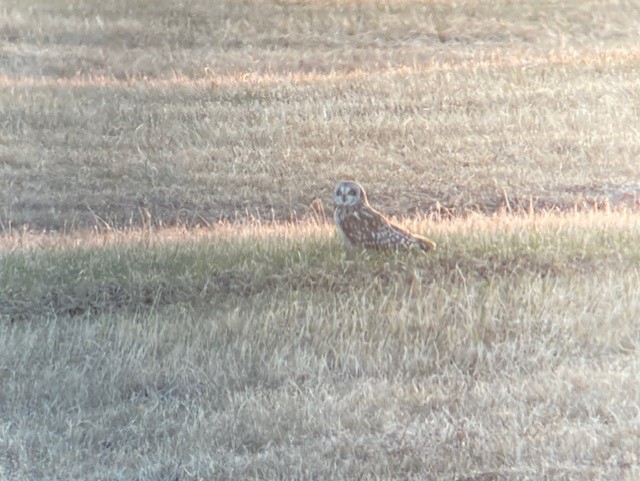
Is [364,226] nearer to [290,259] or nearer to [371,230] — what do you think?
[371,230]

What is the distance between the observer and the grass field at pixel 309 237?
2.60 m

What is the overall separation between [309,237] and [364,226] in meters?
0.17

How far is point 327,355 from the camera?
8.87ft

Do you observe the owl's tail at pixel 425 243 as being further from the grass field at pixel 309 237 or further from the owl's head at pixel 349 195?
the owl's head at pixel 349 195

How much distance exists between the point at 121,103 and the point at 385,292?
1014 millimetres

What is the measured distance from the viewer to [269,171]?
2807mm

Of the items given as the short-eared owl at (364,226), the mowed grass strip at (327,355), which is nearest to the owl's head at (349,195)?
the short-eared owl at (364,226)

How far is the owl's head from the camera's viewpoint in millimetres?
2734

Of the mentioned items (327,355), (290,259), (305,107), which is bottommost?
(327,355)

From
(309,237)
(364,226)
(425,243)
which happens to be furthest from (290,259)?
(425,243)

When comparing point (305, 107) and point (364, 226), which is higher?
point (305, 107)

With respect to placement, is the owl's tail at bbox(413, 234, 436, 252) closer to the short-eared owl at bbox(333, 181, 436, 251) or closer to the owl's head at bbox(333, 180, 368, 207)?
the short-eared owl at bbox(333, 181, 436, 251)

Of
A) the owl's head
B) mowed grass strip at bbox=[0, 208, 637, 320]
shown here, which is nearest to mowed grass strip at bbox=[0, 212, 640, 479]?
mowed grass strip at bbox=[0, 208, 637, 320]

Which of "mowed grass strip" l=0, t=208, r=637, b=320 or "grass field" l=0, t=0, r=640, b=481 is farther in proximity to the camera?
"mowed grass strip" l=0, t=208, r=637, b=320
